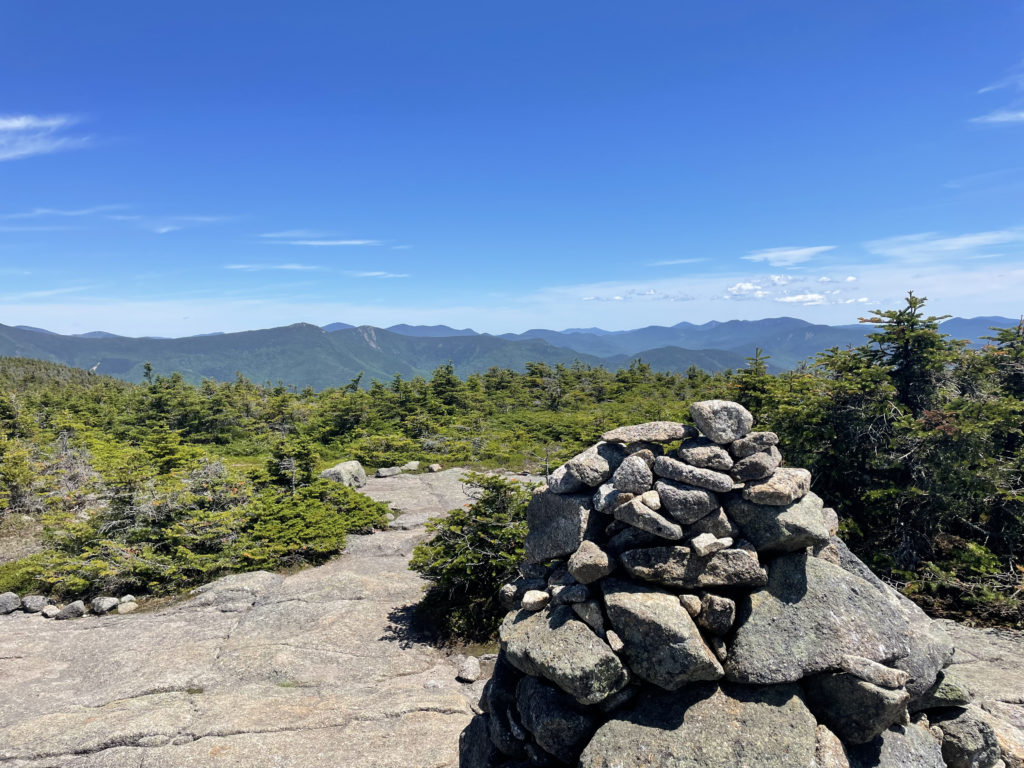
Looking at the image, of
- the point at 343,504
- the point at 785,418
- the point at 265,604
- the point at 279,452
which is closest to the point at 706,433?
the point at 785,418

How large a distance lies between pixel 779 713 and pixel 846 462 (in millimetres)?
14110

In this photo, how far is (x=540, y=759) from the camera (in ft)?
26.3

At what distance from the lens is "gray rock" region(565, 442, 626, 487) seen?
946cm

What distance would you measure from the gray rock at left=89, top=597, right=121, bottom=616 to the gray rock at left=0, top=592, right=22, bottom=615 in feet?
8.37

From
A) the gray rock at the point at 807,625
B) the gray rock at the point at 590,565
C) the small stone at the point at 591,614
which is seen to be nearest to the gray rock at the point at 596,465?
the gray rock at the point at 590,565

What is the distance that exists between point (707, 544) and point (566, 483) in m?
2.82

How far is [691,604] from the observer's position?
7.89 metres

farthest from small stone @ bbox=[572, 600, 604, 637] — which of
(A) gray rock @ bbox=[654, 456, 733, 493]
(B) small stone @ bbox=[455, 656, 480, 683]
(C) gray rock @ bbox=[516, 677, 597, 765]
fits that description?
(B) small stone @ bbox=[455, 656, 480, 683]

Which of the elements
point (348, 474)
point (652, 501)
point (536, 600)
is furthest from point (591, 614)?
point (348, 474)

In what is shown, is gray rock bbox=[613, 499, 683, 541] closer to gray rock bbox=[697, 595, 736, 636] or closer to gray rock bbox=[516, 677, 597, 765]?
gray rock bbox=[697, 595, 736, 636]

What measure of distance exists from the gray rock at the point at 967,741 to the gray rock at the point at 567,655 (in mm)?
5826

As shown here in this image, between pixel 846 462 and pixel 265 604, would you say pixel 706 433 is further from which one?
pixel 265 604

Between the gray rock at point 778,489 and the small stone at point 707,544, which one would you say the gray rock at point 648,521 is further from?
the gray rock at point 778,489

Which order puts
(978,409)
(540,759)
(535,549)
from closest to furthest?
(540,759) → (535,549) → (978,409)
